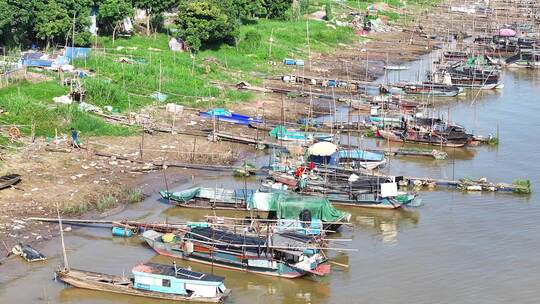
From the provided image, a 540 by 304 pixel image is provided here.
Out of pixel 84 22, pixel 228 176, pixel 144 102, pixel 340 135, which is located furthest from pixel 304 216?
pixel 84 22

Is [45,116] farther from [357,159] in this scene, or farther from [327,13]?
[327,13]

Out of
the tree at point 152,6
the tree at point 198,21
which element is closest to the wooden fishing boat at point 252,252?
the tree at point 198,21

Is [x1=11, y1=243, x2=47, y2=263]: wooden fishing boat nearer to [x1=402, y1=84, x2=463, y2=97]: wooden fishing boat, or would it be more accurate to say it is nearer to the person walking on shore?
the person walking on shore

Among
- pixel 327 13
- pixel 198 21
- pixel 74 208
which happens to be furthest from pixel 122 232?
pixel 327 13

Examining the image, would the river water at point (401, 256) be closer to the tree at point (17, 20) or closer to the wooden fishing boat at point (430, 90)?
A: the wooden fishing boat at point (430, 90)

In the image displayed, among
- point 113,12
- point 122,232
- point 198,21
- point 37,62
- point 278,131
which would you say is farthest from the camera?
point 198,21

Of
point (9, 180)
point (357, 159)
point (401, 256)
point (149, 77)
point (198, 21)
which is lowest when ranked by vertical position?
point (401, 256)
